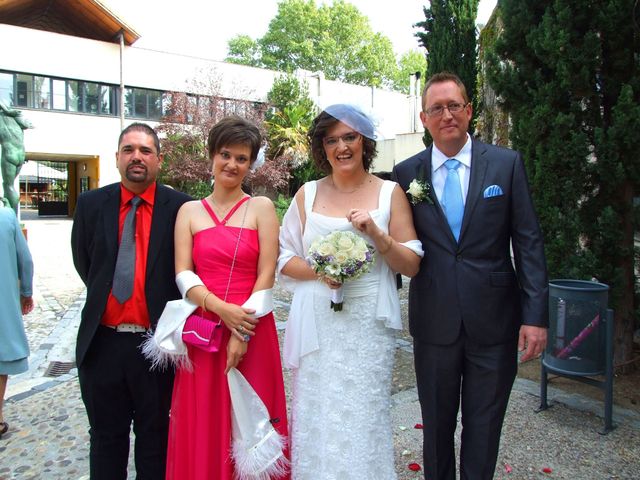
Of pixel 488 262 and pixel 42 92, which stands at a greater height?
pixel 42 92

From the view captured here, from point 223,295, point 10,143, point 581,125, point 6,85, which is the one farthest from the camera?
point 6,85

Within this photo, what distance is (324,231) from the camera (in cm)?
271

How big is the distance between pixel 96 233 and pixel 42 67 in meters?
28.1


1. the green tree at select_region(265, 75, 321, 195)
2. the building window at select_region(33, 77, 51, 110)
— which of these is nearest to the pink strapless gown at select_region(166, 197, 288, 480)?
the green tree at select_region(265, 75, 321, 195)

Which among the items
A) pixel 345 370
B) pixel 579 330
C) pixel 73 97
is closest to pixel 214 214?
pixel 345 370

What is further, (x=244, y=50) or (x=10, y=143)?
(x=244, y=50)

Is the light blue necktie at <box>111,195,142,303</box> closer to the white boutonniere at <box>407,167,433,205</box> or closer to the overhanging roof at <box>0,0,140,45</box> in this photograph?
the white boutonniere at <box>407,167,433,205</box>

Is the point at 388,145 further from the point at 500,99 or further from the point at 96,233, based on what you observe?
the point at 96,233

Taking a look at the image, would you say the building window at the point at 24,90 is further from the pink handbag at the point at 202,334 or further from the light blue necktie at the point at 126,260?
the pink handbag at the point at 202,334

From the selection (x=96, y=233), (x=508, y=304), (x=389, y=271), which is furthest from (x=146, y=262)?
(x=508, y=304)

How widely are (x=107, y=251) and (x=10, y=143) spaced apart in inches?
321

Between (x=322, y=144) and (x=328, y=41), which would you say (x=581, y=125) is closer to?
(x=322, y=144)

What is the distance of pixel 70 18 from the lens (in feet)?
96.7

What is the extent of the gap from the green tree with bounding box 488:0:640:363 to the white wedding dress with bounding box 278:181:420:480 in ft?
9.39
